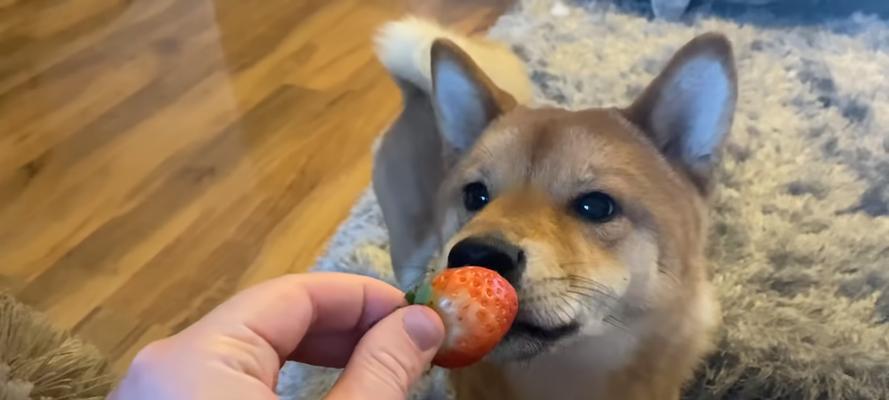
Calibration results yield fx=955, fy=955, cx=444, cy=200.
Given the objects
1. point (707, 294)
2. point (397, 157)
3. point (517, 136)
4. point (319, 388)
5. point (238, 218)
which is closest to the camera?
point (517, 136)

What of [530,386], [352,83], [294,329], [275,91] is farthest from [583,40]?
[294,329]

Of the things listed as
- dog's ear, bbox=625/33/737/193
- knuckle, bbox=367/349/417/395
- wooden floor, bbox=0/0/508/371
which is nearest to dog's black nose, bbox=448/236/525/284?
knuckle, bbox=367/349/417/395

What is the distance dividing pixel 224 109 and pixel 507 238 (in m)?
1.45

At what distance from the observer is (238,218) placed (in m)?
1.89

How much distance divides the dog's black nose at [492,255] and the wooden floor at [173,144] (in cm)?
→ 77

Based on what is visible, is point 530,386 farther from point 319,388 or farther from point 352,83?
point 352,83

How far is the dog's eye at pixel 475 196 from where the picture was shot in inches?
45.7

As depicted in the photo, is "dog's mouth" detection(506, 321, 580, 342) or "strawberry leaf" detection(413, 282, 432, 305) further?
"dog's mouth" detection(506, 321, 580, 342)

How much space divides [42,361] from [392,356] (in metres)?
0.37

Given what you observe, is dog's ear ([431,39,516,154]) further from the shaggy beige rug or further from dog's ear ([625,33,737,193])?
the shaggy beige rug

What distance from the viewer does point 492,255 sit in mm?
935

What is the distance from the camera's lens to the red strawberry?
792mm

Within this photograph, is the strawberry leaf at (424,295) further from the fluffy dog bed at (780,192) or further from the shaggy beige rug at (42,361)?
the fluffy dog bed at (780,192)

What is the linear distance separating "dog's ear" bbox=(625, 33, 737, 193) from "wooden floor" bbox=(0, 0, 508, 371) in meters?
0.80
